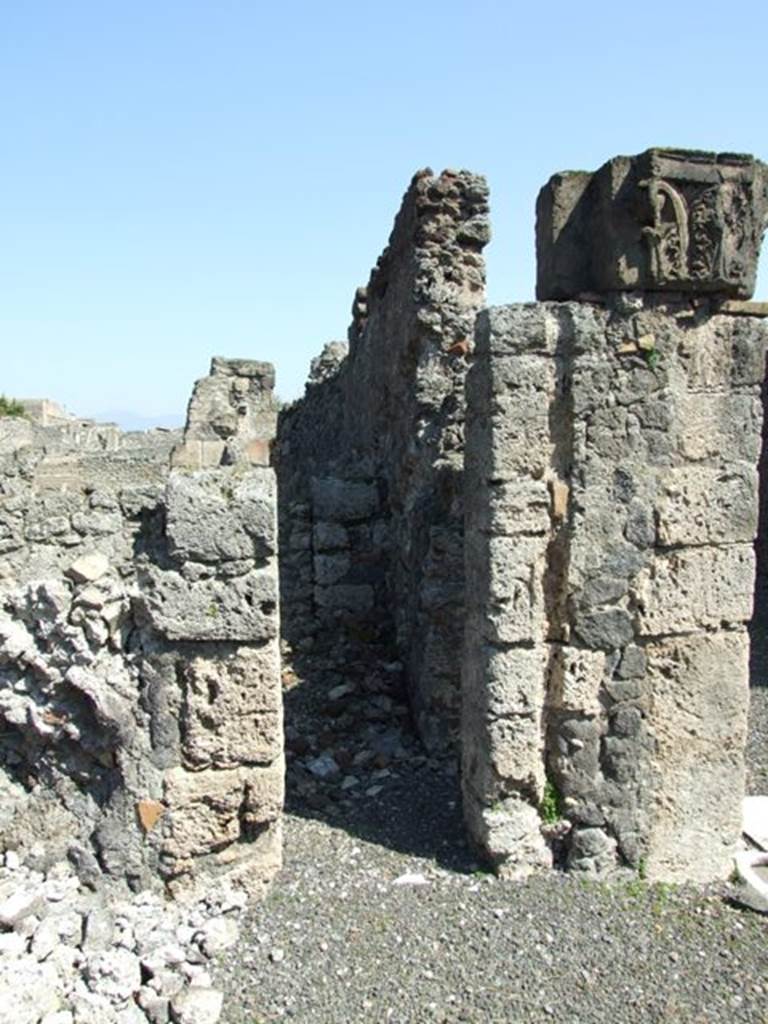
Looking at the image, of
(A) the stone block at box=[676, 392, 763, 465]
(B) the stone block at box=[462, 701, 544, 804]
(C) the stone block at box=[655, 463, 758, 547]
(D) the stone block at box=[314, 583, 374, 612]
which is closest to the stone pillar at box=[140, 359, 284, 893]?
(B) the stone block at box=[462, 701, 544, 804]

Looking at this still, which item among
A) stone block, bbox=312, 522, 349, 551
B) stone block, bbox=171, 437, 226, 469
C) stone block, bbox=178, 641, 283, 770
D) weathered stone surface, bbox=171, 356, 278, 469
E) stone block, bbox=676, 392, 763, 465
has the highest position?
weathered stone surface, bbox=171, 356, 278, 469

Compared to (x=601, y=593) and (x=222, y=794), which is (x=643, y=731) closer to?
(x=601, y=593)

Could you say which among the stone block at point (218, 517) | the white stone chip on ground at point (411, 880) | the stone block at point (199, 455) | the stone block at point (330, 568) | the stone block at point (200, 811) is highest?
the stone block at point (199, 455)

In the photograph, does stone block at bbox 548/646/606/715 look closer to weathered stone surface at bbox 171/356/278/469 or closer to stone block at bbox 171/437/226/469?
stone block at bbox 171/437/226/469

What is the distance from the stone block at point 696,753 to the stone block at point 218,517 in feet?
7.20

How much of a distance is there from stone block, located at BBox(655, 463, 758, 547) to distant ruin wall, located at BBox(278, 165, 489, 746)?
6.36ft

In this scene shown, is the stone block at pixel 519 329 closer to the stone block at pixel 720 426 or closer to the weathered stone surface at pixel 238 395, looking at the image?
the stone block at pixel 720 426

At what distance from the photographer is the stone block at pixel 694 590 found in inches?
193

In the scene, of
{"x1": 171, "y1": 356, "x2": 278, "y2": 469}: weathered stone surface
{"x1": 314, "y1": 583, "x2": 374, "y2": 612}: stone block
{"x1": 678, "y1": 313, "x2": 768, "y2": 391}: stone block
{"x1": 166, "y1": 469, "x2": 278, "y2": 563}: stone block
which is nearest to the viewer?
{"x1": 166, "y1": 469, "x2": 278, "y2": 563}: stone block

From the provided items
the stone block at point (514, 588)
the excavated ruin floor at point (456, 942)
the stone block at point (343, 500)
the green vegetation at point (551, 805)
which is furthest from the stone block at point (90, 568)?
the stone block at point (343, 500)

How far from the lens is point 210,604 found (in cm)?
441

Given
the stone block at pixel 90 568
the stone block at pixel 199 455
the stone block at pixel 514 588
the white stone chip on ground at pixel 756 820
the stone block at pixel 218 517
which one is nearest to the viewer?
the stone block at pixel 218 517

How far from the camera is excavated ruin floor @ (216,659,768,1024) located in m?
3.99

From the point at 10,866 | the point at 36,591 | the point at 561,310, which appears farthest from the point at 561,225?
the point at 10,866
